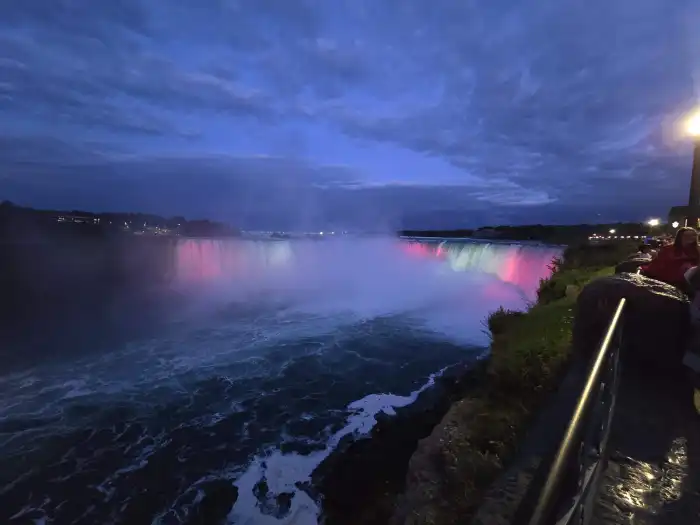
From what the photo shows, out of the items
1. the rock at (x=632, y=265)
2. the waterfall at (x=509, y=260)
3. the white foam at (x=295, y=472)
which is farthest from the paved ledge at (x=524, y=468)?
the waterfall at (x=509, y=260)

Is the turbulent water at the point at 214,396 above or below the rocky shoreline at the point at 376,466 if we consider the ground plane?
below

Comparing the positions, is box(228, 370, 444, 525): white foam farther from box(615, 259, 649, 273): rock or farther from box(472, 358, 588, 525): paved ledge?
box(615, 259, 649, 273): rock

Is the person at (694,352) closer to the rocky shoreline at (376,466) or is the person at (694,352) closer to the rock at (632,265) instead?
the rocky shoreline at (376,466)

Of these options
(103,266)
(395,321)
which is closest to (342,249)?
(103,266)

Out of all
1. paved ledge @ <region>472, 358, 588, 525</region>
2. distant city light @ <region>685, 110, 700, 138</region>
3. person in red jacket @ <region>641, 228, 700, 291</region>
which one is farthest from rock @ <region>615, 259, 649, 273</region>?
paved ledge @ <region>472, 358, 588, 525</region>

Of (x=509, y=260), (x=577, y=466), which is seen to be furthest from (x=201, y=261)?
(x=577, y=466)

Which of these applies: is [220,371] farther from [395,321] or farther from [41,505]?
[395,321]

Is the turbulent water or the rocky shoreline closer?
the rocky shoreline
